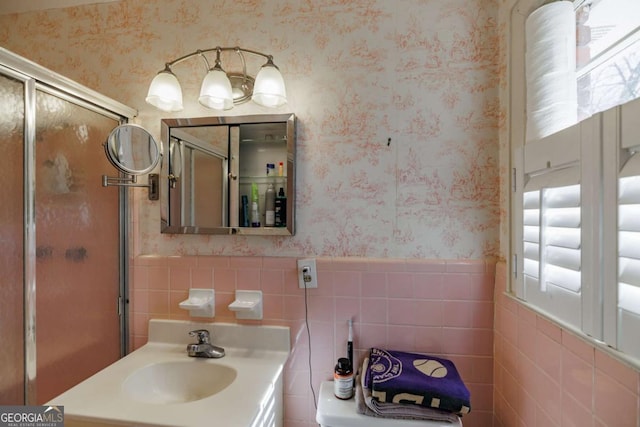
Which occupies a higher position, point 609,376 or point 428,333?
point 609,376

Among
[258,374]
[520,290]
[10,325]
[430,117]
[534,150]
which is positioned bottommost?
[258,374]

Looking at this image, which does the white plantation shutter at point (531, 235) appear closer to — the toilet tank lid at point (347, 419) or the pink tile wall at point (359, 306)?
the pink tile wall at point (359, 306)

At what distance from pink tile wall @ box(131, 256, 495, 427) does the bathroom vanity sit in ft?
0.25

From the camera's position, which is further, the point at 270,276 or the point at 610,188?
the point at 270,276

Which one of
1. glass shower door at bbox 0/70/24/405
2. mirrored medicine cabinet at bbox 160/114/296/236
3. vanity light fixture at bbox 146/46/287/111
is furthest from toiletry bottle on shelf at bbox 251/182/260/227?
glass shower door at bbox 0/70/24/405

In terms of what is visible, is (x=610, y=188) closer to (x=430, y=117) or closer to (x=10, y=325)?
(x=430, y=117)

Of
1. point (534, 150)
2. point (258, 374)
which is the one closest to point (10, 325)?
point (258, 374)

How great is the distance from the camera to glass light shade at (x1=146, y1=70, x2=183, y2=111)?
1103mm

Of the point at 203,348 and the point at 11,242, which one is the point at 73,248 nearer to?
the point at 11,242

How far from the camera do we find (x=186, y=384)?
107 centimetres

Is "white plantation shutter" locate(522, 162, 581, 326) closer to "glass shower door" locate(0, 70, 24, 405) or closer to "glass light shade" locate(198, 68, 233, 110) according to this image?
"glass light shade" locate(198, 68, 233, 110)

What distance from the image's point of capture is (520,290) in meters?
0.90

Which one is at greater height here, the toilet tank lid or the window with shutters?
the window with shutters

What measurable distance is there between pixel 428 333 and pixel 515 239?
0.46 metres
